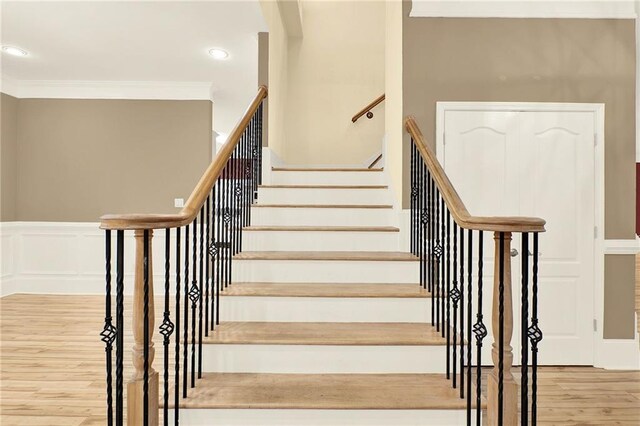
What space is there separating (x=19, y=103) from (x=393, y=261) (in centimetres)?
562

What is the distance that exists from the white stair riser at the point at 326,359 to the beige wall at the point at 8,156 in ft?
15.9

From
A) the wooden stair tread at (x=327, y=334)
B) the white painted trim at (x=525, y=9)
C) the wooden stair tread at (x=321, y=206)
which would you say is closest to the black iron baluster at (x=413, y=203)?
the wooden stair tread at (x=321, y=206)

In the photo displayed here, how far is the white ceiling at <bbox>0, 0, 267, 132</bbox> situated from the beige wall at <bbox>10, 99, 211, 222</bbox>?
0.47 meters

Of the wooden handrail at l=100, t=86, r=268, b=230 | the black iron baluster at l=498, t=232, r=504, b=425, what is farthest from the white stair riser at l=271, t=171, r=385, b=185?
the black iron baluster at l=498, t=232, r=504, b=425

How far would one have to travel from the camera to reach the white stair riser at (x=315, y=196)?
12.1 feet

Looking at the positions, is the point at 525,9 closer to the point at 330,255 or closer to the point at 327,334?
the point at 330,255

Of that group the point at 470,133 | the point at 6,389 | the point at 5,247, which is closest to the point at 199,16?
the point at 470,133

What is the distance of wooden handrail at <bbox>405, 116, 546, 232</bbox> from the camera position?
1659mm

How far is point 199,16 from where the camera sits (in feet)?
12.1

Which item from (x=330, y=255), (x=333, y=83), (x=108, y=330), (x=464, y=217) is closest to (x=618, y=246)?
(x=464, y=217)

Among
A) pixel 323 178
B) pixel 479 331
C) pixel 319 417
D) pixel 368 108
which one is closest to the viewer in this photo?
pixel 479 331

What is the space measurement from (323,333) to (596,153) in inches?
103

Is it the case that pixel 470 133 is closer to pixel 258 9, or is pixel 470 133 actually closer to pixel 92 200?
pixel 258 9

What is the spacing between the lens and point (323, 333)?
7.64 feet
